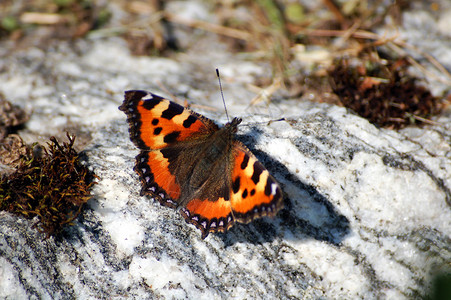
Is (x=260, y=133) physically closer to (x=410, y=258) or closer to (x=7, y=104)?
(x=410, y=258)

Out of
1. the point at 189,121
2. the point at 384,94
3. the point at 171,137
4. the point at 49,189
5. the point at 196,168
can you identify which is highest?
the point at 384,94

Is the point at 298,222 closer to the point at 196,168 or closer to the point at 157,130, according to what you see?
Result: the point at 196,168

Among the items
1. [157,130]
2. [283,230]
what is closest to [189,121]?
[157,130]

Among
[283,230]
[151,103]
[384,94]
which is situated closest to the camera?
[283,230]

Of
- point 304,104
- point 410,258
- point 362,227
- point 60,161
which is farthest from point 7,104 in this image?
point 410,258

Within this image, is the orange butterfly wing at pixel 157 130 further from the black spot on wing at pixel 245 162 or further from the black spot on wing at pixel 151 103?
the black spot on wing at pixel 245 162

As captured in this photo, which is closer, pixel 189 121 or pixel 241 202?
pixel 241 202
